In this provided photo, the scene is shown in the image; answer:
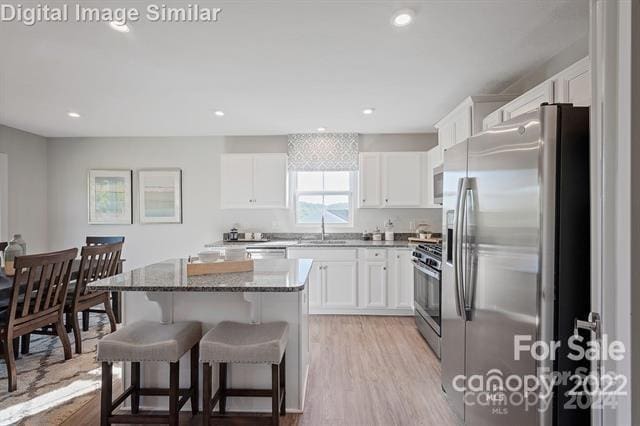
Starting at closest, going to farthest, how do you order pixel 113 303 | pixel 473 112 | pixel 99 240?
1. pixel 473 112
2. pixel 113 303
3. pixel 99 240

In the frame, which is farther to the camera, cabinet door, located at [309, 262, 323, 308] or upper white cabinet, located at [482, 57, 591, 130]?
cabinet door, located at [309, 262, 323, 308]

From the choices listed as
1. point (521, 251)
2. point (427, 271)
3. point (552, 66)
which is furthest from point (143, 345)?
point (552, 66)

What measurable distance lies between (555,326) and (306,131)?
3.82 m

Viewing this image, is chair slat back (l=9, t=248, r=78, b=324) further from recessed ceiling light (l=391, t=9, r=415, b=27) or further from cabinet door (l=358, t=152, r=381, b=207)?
cabinet door (l=358, t=152, r=381, b=207)

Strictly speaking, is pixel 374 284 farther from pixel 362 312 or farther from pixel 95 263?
pixel 95 263

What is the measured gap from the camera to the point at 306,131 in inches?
178

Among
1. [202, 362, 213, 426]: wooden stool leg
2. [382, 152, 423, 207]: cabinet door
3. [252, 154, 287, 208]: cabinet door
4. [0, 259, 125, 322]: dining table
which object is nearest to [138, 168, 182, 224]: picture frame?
[252, 154, 287, 208]: cabinet door

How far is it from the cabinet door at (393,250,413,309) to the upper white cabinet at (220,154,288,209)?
1.76 meters

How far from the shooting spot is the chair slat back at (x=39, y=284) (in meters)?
2.30

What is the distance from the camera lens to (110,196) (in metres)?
4.85

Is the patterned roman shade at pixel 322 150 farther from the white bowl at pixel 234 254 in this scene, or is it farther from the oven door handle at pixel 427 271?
the white bowl at pixel 234 254

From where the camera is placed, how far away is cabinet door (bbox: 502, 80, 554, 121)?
199cm

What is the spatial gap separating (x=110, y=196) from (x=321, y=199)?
10.5ft

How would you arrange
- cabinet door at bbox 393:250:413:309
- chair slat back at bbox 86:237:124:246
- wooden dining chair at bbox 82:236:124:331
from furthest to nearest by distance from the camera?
chair slat back at bbox 86:237:124:246
cabinet door at bbox 393:250:413:309
wooden dining chair at bbox 82:236:124:331
